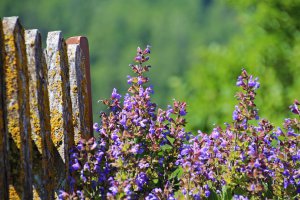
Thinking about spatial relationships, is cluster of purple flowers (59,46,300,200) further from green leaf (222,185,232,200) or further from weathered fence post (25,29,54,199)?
weathered fence post (25,29,54,199)

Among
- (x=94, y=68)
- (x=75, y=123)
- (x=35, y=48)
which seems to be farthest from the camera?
(x=94, y=68)

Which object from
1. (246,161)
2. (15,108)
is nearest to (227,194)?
(246,161)

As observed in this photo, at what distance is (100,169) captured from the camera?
3822 millimetres

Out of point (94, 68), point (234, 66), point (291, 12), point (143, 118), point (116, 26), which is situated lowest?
point (143, 118)

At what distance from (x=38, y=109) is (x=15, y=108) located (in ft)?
0.89

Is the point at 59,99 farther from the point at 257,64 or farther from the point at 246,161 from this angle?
the point at 257,64

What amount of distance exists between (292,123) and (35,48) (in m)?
1.31

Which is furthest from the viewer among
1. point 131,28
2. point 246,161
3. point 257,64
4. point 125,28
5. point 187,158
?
point 131,28

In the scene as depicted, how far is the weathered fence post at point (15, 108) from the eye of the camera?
11.0 feet

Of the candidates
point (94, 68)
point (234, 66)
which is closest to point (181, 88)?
point (234, 66)

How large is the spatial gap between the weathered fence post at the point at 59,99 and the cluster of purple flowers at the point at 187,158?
0.20ft

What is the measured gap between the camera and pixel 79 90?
4273 millimetres

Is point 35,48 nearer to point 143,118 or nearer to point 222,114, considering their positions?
point 143,118

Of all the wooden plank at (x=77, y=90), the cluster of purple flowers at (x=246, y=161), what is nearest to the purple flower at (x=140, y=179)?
the cluster of purple flowers at (x=246, y=161)
